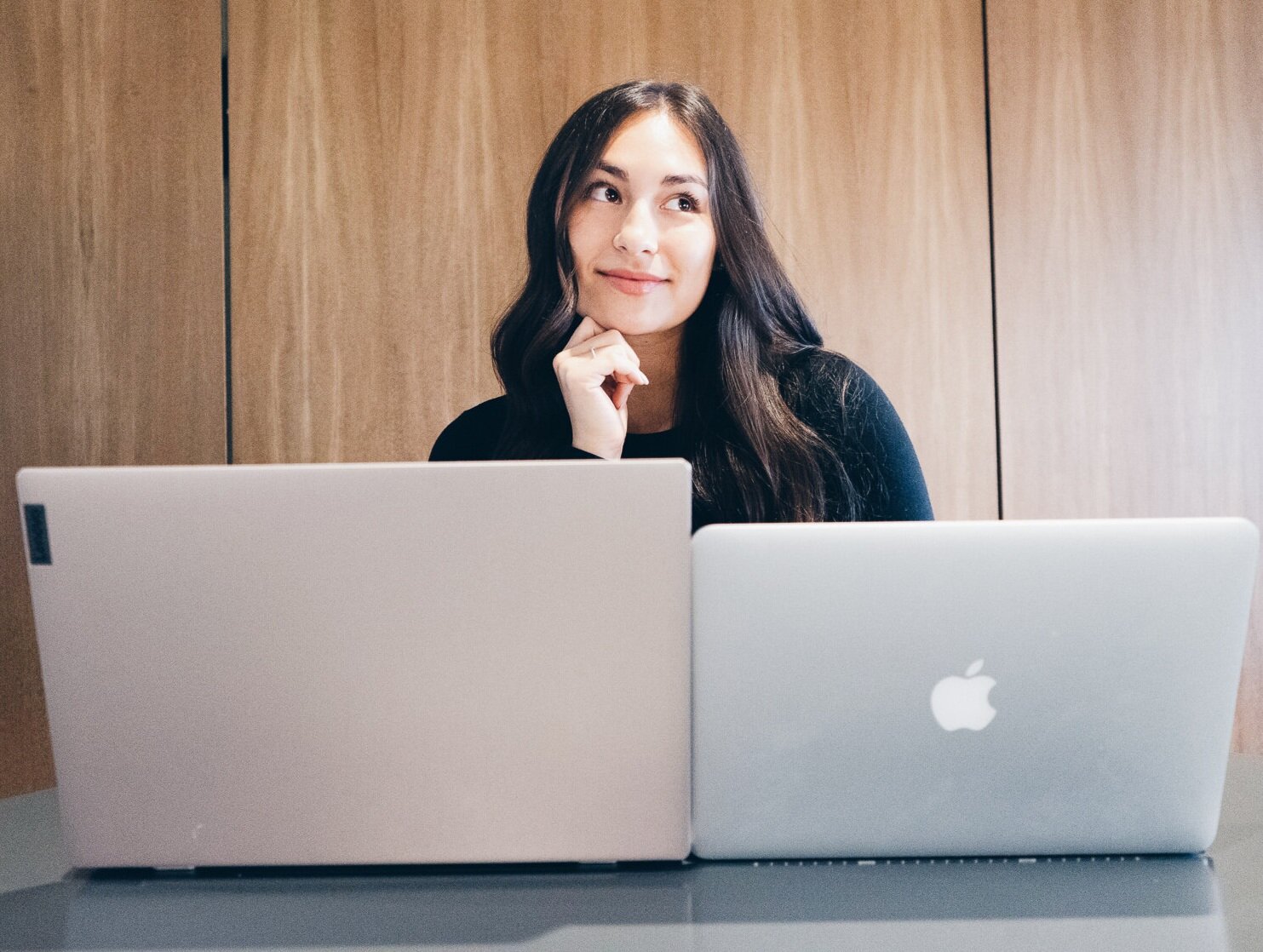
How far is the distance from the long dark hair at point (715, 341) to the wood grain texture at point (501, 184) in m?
0.63

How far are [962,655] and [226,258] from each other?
2.05m

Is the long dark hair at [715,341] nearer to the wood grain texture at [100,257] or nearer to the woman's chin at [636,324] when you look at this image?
the woman's chin at [636,324]

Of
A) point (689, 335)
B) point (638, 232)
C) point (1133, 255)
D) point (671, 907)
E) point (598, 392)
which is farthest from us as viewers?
point (1133, 255)

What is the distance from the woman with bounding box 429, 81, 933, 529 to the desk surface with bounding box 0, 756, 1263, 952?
2.87 feet

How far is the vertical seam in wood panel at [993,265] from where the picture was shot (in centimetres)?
239

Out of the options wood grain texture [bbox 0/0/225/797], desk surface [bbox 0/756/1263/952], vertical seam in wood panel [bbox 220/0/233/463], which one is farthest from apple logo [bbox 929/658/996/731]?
vertical seam in wood panel [bbox 220/0/233/463]

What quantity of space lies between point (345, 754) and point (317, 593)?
0.38 feet

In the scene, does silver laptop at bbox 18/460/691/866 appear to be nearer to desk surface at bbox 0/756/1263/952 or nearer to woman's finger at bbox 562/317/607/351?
desk surface at bbox 0/756/1263/952

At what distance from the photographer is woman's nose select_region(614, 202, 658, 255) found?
169cm

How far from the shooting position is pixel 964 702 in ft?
2.53

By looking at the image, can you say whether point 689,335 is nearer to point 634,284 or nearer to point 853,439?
point 634,284

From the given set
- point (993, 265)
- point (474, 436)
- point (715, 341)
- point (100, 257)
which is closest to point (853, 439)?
point (715, 341)

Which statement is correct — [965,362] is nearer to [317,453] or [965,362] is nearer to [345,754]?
[317,453]

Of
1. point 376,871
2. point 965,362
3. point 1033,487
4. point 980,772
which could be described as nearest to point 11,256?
point 376,871
